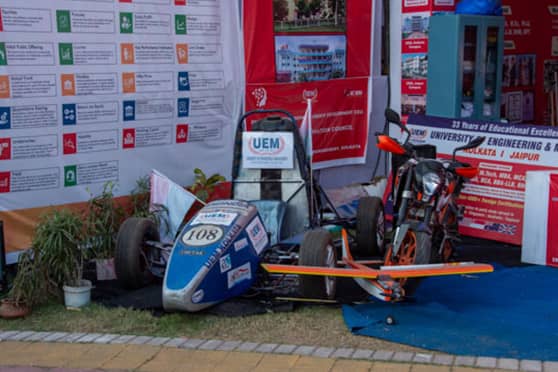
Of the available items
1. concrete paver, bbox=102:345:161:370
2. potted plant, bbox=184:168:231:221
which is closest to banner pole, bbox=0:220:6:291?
concrete paver, bbox=102:345:161:370

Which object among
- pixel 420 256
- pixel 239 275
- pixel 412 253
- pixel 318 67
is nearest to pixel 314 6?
pixel 318 67

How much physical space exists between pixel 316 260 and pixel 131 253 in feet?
5.05

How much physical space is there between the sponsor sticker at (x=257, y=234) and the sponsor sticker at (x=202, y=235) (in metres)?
0.29

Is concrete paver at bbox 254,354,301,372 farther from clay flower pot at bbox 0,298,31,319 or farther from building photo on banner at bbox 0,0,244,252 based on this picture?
building photo on banner at bbox 0,0,244,252

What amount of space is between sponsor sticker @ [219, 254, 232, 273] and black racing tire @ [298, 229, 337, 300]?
0.53 meters

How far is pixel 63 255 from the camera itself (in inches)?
271

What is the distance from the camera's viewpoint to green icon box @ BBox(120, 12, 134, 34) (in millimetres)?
8359

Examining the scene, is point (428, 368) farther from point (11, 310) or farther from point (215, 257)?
point (11, 310)

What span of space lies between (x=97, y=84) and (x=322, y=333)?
139 inches

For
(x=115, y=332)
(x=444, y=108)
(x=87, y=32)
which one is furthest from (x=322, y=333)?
(x=444, y=108)

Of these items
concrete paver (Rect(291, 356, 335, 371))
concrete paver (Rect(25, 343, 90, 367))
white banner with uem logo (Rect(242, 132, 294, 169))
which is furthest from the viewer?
white banner with uem logo (Rect(242, 132, 294, 169))

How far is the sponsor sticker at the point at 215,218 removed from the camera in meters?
6.59

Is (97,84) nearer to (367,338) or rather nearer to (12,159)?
(12,159)

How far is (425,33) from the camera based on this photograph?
1061 cm
